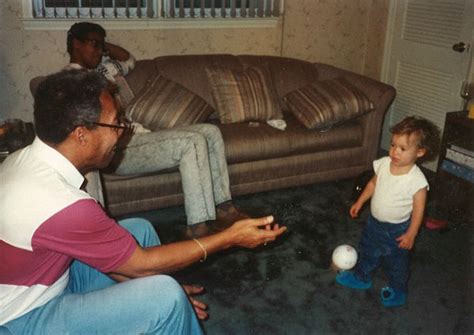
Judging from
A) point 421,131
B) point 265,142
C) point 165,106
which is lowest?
point 265,142

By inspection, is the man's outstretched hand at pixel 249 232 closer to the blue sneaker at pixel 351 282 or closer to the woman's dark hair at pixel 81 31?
the blue sneaker at pixel 351 282

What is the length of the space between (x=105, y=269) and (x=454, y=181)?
2336mm

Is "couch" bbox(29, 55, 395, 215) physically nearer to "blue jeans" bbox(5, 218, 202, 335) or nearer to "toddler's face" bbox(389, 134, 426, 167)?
"toddler's face" bbox(389, 134, 426, 167)

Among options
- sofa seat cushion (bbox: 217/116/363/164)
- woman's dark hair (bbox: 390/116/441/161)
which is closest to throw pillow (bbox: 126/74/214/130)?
sofa seat cushion (bbox: 217/116/363/164)

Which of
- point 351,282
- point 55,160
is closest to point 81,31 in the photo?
point 55,160

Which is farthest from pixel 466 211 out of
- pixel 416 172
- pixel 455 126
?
pixel 416 172

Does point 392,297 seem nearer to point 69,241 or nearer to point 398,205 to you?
point 398,205

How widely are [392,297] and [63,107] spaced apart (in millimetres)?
1597

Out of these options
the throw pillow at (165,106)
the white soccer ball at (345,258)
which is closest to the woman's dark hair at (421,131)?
the white soccer ball at (345,258)

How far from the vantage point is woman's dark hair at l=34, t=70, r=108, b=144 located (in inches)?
49.2

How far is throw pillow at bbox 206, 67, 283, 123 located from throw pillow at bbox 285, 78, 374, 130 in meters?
0.17

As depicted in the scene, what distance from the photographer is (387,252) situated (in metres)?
2.05

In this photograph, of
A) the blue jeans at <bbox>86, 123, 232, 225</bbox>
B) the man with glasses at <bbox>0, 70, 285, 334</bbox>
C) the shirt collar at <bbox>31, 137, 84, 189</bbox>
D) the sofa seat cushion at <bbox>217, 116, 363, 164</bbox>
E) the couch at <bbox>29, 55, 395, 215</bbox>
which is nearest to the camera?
the man with glasses at <bbox>0, 70, 285, 334</bbox>

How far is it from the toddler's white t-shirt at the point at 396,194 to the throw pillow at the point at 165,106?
1340mm
